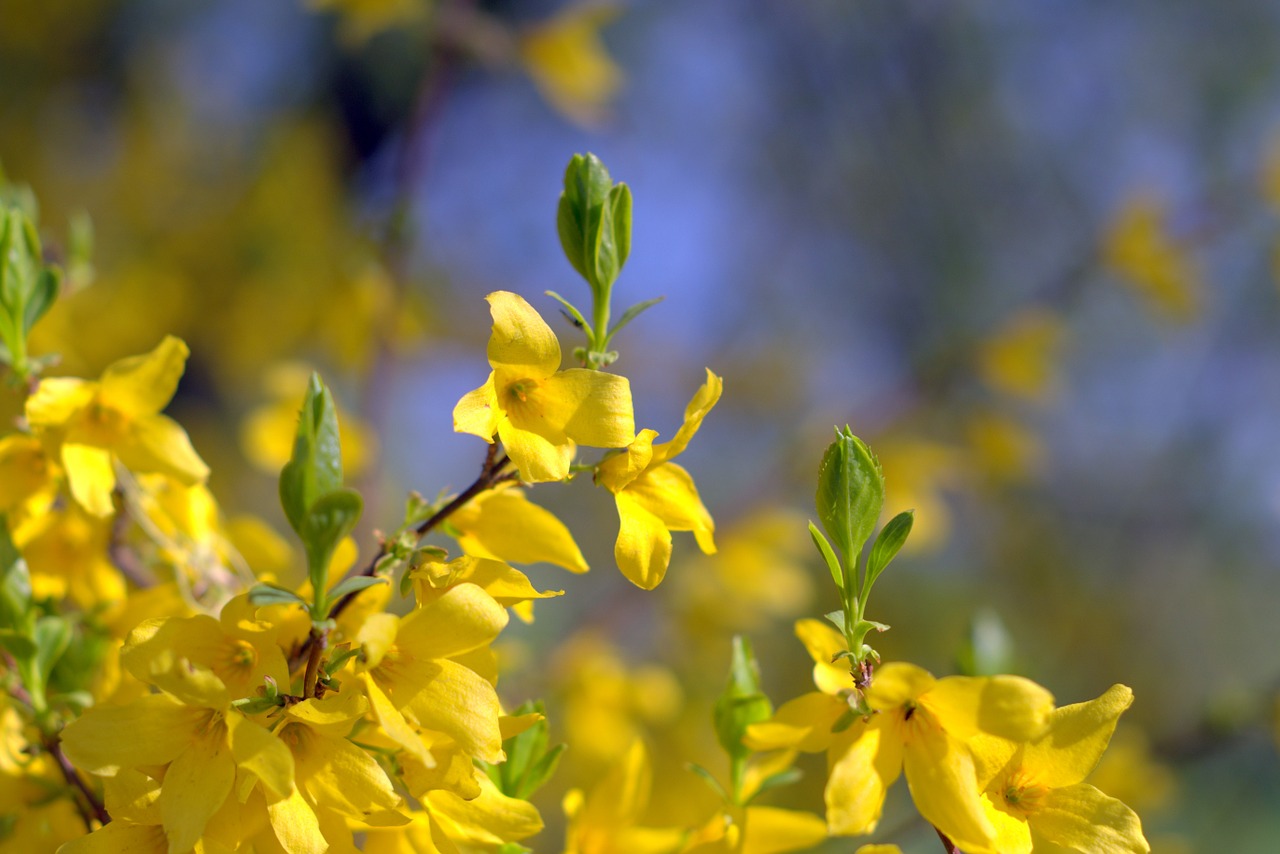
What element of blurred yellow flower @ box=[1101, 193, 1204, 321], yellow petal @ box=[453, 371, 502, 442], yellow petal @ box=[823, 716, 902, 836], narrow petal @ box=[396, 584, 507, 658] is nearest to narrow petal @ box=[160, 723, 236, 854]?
narrow petal @ box=[396, 584, 507, 658]

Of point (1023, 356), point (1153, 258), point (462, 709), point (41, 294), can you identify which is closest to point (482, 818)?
point (462, 709)

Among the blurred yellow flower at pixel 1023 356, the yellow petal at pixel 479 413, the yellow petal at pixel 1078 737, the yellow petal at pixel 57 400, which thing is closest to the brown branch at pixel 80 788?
the yellow petal at pixel 57 400

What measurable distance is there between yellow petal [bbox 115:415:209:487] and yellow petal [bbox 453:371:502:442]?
0.97 feet

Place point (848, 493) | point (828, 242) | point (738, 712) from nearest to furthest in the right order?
point (848, 493) < point (738, 712) < point (828, 242)

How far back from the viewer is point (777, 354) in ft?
16.1

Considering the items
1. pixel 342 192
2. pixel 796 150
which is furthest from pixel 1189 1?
pixel 342 192

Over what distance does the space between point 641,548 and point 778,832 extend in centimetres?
22

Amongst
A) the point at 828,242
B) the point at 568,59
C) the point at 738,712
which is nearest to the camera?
the point at 738,712

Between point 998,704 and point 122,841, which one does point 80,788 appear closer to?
point 122,841

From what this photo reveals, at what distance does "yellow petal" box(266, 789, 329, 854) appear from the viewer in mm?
517

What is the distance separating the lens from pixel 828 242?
493 cm

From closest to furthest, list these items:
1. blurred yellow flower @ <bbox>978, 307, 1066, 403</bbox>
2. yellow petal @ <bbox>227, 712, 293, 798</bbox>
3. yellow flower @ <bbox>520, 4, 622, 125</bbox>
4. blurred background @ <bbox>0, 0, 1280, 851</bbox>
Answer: yellow petal @ <bbox>227, 712, 293, 798</bbox>, yellow flower @ <bbox>520, 4, 622, 125</bbox>, blurred yellow flower @ <bbox>978, 307, 1066, 403</bbox>, blurred background @ <bbox>0, 0, 1280, 851</bbox>

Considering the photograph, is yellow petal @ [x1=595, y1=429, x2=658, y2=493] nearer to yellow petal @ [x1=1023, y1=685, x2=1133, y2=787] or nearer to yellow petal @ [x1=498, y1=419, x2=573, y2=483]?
yellow petal @ [x1=498, y1=419, x2=573, y2=483]

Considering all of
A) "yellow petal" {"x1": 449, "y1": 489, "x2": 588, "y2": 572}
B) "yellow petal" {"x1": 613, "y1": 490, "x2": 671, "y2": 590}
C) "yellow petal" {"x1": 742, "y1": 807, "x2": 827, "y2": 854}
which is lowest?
→ "yellow petal" {"x1": 742, "y1": 807, "x2": 827, "y2": 854}
